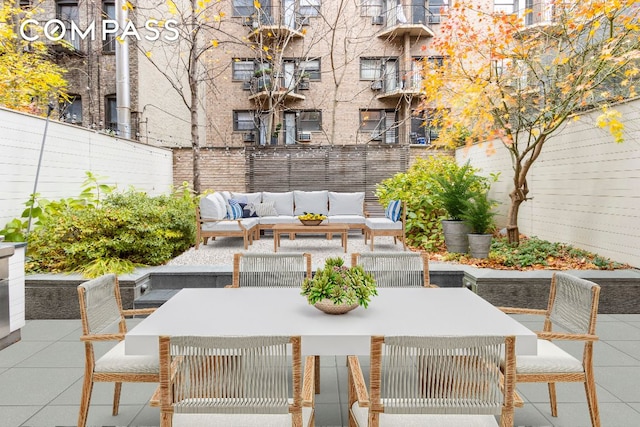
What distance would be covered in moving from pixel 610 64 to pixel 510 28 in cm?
158

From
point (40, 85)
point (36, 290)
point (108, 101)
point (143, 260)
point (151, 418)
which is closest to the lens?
point (151, 418)

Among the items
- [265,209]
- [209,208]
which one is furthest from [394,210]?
[209,208]

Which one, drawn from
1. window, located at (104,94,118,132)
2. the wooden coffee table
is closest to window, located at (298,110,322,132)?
window, located at (104,94,118,132)

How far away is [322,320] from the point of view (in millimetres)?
2125

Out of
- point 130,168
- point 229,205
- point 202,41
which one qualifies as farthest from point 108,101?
point 229,205

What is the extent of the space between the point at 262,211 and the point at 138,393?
6.50m

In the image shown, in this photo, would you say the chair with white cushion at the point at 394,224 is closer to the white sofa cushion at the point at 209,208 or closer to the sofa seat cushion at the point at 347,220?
the sofa seat cushion at the point at 347,220

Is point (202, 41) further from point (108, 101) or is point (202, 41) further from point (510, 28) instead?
point (510, 28)

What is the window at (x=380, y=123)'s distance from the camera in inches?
642

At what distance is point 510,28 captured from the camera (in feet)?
Result: 22.5

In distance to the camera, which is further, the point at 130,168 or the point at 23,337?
the point at 130,168

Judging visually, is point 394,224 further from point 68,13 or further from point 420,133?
point 68,13

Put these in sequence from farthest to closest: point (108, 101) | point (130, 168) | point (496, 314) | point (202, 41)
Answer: point (202, 41), point (108, 101), point (130, 168), point (496, 314)

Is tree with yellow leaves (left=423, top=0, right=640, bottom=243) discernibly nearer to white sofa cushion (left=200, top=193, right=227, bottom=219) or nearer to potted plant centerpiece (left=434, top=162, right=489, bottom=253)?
potted plant centerpiece (left=434, top=162, right=489, bottom=253)
